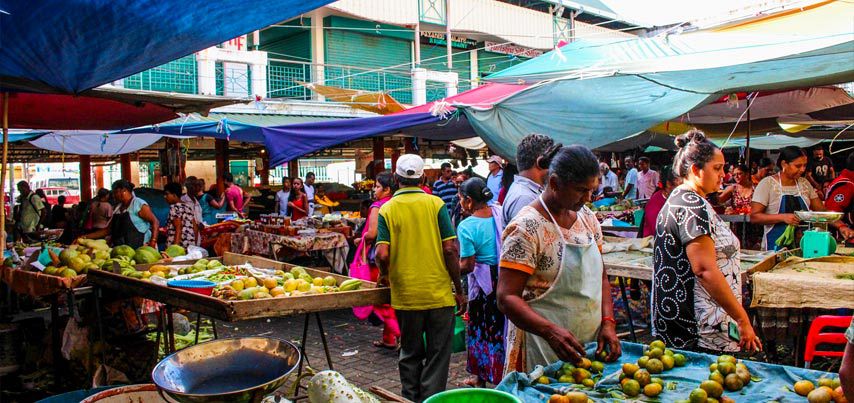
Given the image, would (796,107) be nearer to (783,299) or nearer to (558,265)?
(783,299)

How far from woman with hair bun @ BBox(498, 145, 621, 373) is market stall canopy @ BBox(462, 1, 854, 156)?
9.49ft

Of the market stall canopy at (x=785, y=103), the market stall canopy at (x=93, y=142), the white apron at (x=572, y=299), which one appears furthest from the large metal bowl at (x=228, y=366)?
the market stall canopy at (x=93, y=142)

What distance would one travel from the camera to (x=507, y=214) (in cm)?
412

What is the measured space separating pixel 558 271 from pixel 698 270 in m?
0.91

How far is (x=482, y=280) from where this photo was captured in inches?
186

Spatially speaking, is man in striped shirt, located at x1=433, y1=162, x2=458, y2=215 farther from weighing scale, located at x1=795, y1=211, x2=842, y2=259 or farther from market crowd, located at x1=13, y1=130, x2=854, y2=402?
weighing scale, located at x1=795, y1=211, x2=842, y2=259

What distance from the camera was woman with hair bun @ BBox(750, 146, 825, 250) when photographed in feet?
19.7

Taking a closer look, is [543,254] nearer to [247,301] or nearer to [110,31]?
[247,301]

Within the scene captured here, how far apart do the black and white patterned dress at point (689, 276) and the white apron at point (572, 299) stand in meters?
0.69

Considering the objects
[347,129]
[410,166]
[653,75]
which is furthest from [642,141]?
[410,166]

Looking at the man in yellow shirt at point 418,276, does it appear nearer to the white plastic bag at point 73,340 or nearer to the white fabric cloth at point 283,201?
the white plastic bag at point 73,340

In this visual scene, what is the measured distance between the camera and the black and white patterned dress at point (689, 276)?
3.18 m

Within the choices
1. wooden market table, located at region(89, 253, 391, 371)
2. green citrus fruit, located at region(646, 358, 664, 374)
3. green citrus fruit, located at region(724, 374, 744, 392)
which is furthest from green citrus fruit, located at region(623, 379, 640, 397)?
wooden market table, located at region(89, 253, 391, 371)

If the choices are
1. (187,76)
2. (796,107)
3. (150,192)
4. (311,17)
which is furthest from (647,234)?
(311,17)
